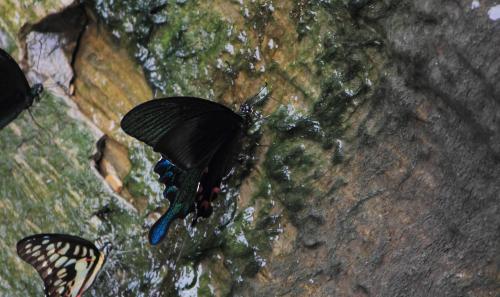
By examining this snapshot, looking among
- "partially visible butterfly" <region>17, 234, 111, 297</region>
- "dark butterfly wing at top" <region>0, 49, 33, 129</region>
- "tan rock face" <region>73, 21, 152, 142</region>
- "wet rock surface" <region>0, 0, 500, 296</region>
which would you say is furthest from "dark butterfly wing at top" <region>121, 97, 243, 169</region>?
"dark butterfly wing at top" <region>0, 49, 33, 129</region>

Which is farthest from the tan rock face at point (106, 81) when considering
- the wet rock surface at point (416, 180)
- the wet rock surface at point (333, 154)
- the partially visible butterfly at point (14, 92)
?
the wet rock surface at point (416, 180)

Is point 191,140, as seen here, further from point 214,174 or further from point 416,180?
point 416,180

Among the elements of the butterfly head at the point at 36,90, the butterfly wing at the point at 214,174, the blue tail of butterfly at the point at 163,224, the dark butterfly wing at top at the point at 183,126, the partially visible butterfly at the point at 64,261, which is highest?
the butterfly head at the point at 36,90

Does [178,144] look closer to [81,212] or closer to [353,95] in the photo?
[353,95]

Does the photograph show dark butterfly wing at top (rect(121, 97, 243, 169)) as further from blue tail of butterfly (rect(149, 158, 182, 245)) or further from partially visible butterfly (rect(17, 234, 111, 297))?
partially visible butterfly (rect(17, 234, 111, 297))

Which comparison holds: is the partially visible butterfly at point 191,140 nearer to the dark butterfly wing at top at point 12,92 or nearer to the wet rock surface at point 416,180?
the wet rock surface at point 416,180

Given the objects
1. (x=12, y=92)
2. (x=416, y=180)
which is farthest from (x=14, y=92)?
(x=416, y=180)

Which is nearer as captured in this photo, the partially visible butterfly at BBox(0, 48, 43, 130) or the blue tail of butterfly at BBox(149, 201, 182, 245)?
the blue tail of butterfly at BBox(149, 201, 182, 245)
